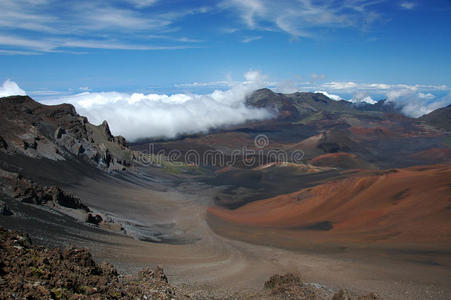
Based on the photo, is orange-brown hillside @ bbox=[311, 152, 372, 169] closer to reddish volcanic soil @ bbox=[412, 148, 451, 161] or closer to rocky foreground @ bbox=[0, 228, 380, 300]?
reddish volcanic soil @ bbox=[412, 148, 451, 161]

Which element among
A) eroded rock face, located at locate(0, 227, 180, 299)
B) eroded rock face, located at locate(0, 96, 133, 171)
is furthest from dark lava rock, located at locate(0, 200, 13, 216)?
eroded rock face, located at locate(0, 96, 133, 171)

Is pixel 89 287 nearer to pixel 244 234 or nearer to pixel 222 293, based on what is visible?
pixel 222 293

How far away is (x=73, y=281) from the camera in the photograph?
37.5ft

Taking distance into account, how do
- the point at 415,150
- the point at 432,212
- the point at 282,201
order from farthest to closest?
the point at 415,150
the point at 282,201
the point at 432,212

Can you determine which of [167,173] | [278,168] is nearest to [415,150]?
[278,168]

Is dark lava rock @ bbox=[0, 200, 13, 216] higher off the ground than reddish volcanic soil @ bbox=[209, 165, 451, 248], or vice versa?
dark lava rock @ bbox=[0, 200, 13, 216]

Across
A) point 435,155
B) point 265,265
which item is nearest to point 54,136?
point 265,265

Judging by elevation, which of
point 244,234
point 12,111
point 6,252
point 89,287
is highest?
point 12,111

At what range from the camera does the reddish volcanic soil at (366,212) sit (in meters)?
30.5

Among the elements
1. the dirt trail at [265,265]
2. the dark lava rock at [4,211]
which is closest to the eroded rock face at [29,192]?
the dark lava rock at [4,211]

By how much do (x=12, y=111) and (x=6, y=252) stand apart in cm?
6265

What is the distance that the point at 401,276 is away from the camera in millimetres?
21125

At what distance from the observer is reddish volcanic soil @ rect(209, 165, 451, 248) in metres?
30.5

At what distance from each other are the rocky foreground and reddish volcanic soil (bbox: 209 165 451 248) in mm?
15274
